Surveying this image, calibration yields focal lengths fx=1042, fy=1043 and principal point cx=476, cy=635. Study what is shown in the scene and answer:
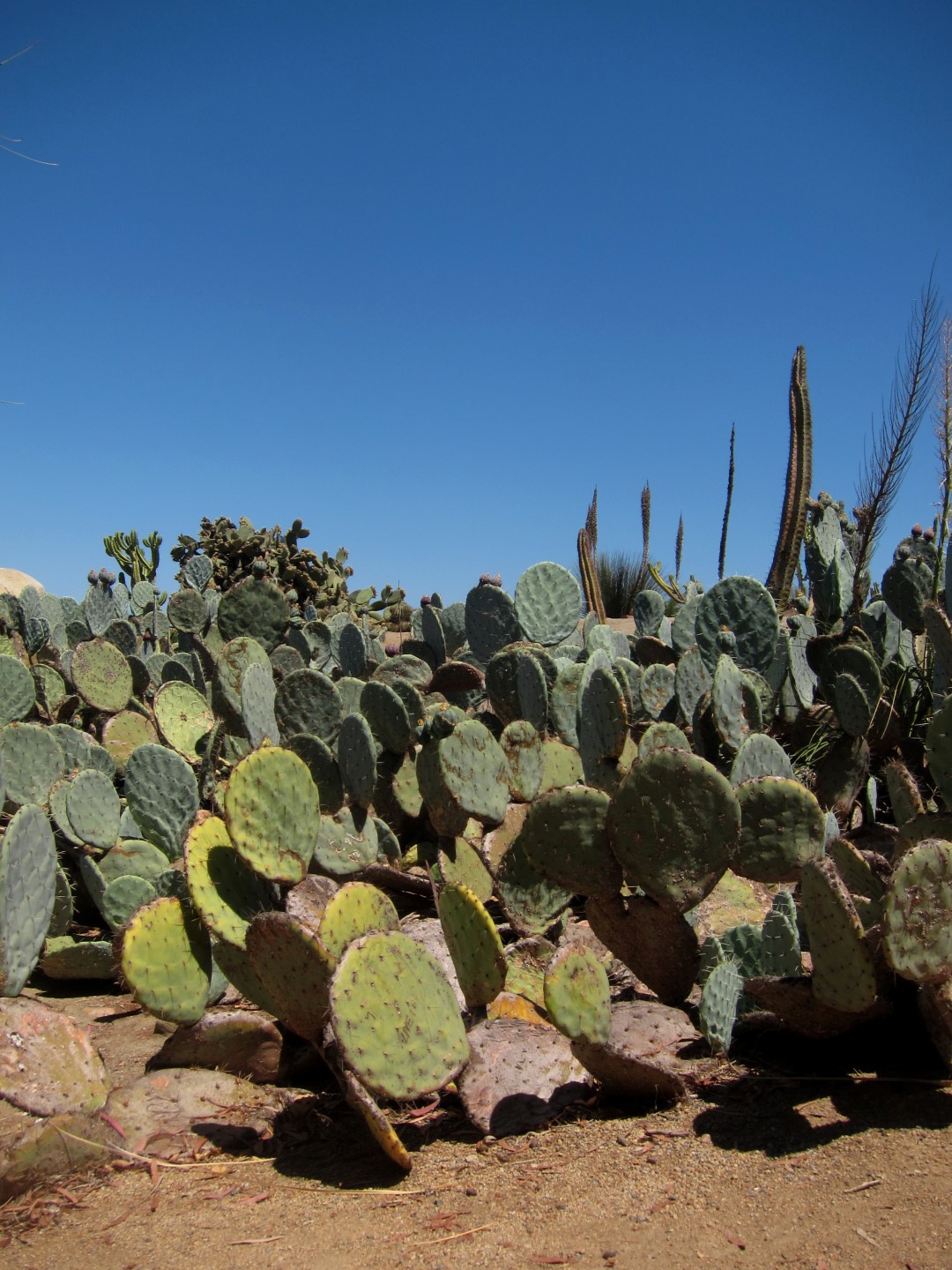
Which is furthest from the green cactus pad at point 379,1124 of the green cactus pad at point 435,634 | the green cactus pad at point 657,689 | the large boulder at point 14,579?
the large boulder at point 14,579

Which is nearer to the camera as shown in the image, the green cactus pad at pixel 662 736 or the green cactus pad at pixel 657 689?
the green cactus pad at pixel 662 736

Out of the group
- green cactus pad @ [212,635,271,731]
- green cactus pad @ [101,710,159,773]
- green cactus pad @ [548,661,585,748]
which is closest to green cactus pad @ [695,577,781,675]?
green cactus pad @ [548,661,585,748]

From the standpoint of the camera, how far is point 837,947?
2.24 meters

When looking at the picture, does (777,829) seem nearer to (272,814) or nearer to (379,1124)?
(379,1124)

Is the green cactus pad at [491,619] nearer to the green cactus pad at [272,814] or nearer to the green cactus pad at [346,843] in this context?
the green cactus pad at [346,843]

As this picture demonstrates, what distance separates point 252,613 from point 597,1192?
3893 mm

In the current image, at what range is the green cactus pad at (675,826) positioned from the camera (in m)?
2.47

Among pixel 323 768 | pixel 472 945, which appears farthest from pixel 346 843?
pixel 472 945

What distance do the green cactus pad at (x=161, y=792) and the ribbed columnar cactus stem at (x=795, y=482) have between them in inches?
294

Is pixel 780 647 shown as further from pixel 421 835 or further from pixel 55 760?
pixel 55 760

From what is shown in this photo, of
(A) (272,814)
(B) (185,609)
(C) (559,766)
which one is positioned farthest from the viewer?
(B) (185,609)

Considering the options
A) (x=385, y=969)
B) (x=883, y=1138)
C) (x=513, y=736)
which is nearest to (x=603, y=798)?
(x=385, y=969)

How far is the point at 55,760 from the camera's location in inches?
163

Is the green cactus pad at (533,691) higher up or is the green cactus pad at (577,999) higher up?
the green cactus pad at (533,691)
